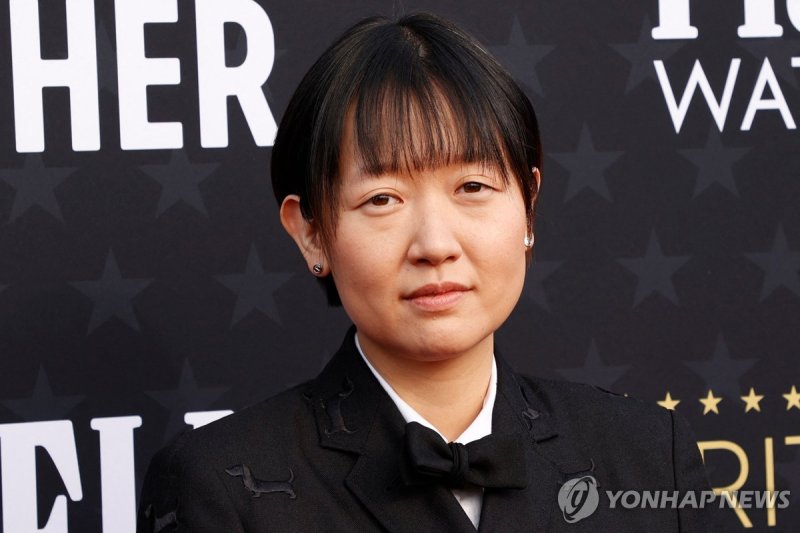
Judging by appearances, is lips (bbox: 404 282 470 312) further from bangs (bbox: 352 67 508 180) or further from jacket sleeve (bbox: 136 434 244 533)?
jacket sleeve (bbox: 136 434 244 533)

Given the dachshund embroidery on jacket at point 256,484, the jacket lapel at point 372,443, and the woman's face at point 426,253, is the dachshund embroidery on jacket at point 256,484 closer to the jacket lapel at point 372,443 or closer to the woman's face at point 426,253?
the jacket lapel at point 372,443

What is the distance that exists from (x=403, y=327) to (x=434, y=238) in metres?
0.12

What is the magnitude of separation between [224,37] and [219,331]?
523 millimetres

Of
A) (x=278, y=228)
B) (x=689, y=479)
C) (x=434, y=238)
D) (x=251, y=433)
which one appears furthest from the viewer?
(x=278, y=228)

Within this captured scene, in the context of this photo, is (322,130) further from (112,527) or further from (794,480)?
(794,480)

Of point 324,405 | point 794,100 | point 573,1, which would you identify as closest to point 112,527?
point 324,405

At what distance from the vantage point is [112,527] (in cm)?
203

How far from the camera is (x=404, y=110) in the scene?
133cm

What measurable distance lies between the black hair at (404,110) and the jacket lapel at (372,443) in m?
0.17

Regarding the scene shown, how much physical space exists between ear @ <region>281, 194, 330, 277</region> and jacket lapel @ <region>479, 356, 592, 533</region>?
0.88 ft

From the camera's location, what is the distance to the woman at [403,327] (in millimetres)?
1328

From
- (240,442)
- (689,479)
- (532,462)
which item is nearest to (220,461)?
(240,442)

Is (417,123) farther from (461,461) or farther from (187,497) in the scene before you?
(187,497)

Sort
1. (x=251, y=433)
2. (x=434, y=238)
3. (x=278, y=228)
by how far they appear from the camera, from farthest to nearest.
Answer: (x=278, y=228), (x=251, y=433), (x=434, y=238)
